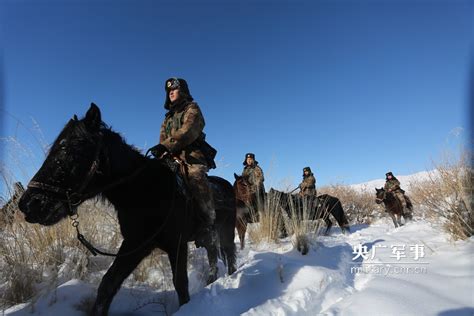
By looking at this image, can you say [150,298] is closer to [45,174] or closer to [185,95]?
[45,174]

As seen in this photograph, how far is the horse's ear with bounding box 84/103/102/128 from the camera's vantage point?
249cm

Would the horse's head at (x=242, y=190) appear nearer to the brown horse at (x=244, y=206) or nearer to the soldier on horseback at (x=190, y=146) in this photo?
the brown horse at (x=244, y=206)

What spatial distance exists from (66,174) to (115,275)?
0.91 metres

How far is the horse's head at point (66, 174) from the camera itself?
216 centimetres

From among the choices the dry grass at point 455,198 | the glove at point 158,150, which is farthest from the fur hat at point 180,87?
the dry grass at point 455,198

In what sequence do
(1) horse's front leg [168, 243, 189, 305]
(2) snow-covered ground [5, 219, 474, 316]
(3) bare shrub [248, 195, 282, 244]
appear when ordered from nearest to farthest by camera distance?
(2) snow-covered ground [5, 219, 474, 316] < (1) horse's front leg [168, 243, 189, 305] < (3) bare shrub [248, 195, 282, 244]

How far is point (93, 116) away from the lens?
2.51m

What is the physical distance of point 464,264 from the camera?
12.3 feet

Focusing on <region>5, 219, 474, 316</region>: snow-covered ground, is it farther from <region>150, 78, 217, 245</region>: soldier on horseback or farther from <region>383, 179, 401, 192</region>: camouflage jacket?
<region>383, 179, 401, 192</region>: camouflage jacket

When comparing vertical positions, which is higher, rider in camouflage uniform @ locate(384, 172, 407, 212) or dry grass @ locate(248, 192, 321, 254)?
rider in camouflage uniform @ locate(384, 172, 407, 212)

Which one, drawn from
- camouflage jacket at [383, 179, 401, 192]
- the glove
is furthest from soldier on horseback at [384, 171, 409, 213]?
the glove

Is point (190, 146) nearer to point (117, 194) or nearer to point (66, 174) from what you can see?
point (117, 194)

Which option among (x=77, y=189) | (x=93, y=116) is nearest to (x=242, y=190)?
(x=93, y=116)

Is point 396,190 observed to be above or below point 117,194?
above
